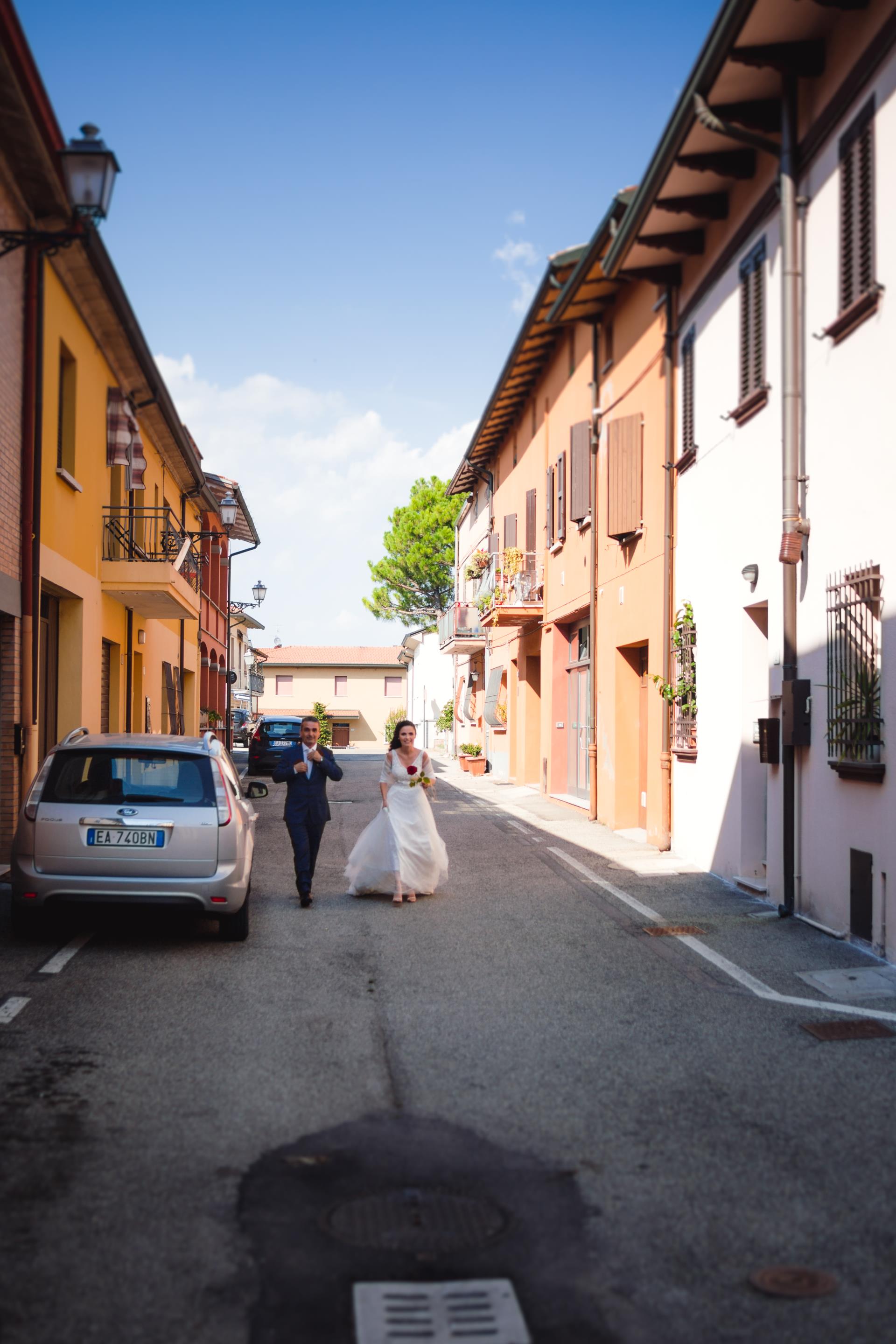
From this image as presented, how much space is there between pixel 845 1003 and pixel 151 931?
5022mm

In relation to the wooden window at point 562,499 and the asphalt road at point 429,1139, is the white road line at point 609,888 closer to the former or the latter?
the asphalt road at point 429,1139

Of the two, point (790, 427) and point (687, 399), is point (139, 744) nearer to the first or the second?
point (790, 427)

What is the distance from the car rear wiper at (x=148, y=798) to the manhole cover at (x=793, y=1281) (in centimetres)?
587

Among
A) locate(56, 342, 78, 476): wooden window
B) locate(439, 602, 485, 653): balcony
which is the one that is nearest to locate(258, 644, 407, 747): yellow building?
locate(439, 602, 485, 653): balcony

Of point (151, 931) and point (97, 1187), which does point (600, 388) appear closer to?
point (151, 931)

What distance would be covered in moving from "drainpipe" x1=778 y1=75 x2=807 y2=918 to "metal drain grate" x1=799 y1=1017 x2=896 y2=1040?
344cm

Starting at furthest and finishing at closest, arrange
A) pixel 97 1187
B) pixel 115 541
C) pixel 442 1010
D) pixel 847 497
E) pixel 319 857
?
pixel 115 541
pixel 319 857
pixel 847 497
pixel 442 1010
pixel 97 1187

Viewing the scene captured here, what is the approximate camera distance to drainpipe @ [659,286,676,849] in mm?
14305

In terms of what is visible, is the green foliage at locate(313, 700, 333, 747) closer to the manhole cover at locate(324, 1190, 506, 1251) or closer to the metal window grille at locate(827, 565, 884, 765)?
the metal window grille at locate(827, 565, 884, 765)

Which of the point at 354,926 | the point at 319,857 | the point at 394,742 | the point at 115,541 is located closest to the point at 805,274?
the point at 394,742

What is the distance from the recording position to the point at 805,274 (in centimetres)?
997

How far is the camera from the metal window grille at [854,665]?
849 cm

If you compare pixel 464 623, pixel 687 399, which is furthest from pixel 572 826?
Answer: pixel 464 623

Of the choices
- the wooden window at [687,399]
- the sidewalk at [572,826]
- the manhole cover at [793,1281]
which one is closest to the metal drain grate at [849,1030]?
the manhole cover at [793,1281]
